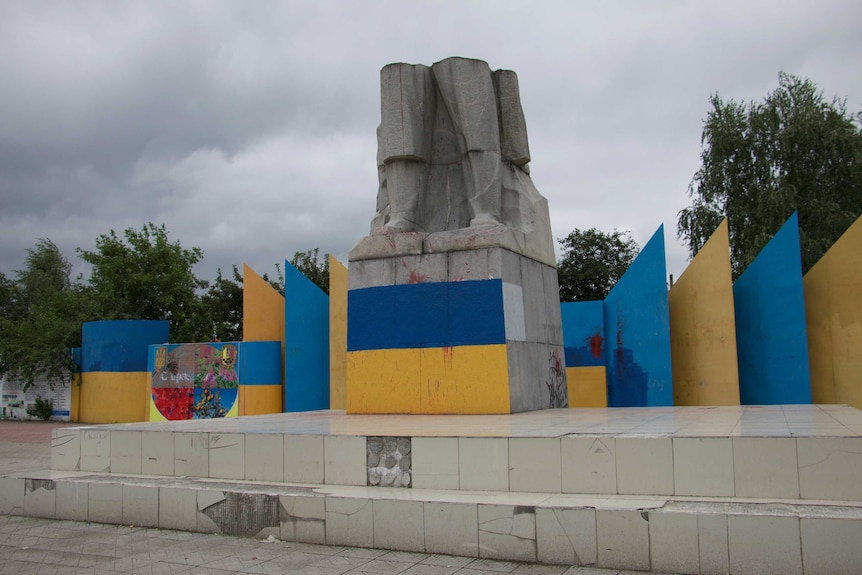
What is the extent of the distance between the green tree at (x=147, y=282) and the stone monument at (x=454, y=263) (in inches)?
622

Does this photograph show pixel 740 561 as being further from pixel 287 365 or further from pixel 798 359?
pixel 287 365

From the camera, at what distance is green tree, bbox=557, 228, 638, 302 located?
2323cm

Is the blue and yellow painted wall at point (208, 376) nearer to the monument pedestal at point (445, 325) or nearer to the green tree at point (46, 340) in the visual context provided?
the green tree at point (46, 340)

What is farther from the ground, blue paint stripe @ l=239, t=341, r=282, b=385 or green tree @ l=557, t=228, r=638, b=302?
green tree @ l=557, t=228, r=638, b=302

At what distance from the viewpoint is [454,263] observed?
24.8ft

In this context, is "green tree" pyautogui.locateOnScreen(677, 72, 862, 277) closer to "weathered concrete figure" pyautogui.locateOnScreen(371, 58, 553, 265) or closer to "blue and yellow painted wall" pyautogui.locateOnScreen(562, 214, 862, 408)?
"blue and yellow painted wall" pyautogui.locateOnScreen(562, 214, 862, 408)

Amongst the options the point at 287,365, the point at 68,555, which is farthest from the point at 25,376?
the point at 68,555

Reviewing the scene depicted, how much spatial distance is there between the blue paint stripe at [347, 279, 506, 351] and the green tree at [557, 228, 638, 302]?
16.0 metres

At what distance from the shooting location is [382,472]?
4.84 m

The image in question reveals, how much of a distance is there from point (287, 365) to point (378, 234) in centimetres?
685

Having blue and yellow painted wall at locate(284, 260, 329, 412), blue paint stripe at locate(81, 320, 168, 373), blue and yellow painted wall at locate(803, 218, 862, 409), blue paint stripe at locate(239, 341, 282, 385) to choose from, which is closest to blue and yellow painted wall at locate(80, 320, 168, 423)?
blue paint stripe at locate(81, 320, 168, 373)

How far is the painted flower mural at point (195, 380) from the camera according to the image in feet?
50.3

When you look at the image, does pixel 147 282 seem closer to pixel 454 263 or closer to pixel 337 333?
pixel 337 333

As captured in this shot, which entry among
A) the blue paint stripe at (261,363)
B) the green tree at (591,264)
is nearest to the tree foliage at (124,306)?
the blue paint stripe at (261,363)
